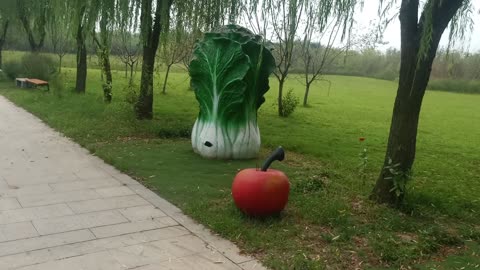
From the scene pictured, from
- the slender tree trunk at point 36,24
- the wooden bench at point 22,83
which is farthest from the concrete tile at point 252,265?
the wooden bench at point 22,83

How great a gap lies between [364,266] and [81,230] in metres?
2.54

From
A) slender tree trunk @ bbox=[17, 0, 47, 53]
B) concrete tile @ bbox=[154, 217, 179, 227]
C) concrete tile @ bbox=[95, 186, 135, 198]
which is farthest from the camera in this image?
slender tree trunk @ bbox=[17, 0, 47, 53]

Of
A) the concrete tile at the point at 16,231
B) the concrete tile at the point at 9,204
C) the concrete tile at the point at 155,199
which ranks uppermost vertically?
the concrete tile at the point at 155,199

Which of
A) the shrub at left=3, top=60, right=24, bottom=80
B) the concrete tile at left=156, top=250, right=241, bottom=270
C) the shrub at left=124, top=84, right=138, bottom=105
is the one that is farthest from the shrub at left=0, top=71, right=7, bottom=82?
the concrete tile at left=156, top=250, right=241, bottom=270

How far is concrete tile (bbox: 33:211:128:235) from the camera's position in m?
4.35

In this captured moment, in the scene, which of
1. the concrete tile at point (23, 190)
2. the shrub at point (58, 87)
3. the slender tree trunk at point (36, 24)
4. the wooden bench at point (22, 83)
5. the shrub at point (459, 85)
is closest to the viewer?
the concrete tile at point (23, 190)

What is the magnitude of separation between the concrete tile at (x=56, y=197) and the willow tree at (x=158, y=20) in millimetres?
3400

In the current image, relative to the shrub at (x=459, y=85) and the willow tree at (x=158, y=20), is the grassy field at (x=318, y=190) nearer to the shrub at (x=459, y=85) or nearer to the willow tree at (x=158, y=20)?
the willow tree at (x=158, y=20)

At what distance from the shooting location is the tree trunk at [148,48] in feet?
26.1

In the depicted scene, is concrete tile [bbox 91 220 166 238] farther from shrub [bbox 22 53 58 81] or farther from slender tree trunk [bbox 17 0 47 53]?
shrub [bbox 22 53 58 81]

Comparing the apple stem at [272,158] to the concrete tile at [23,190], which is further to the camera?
the concrete tile at [23,190]

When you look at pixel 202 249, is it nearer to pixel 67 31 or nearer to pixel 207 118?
pixel 207 118

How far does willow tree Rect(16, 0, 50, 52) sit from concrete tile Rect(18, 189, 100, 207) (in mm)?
5686

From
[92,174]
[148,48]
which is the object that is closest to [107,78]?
[148,48]
